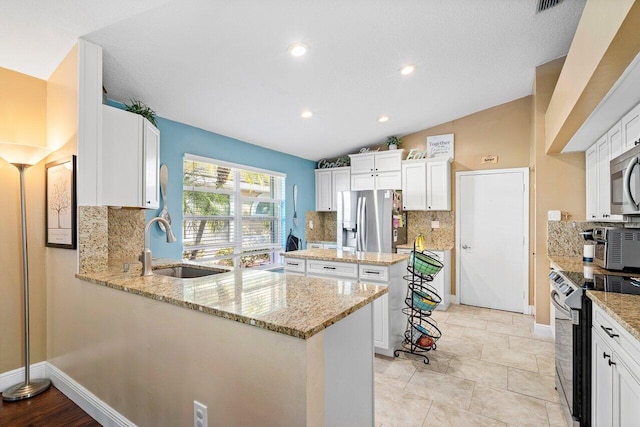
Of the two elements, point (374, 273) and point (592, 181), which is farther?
point (592, 181)

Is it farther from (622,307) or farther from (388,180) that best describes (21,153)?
(388,180)

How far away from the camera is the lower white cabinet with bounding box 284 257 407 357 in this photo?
2775mm

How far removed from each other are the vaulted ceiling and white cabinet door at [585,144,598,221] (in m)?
1.08

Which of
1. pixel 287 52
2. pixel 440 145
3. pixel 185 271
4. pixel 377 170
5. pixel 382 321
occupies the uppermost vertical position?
pixel 287 52

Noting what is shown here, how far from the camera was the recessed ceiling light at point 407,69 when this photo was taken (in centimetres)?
304

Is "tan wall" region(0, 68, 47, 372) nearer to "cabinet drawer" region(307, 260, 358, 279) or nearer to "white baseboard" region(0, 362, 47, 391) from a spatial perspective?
"white baseboard" region(0, 362, 47, 391)

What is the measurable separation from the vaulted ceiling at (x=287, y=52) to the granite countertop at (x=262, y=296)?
1.60 meters

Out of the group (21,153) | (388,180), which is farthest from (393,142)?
(21,153)

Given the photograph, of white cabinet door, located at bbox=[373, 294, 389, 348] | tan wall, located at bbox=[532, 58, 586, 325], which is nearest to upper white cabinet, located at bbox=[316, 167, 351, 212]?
tan wall, located at bbox=[532, 58, 586, 325]

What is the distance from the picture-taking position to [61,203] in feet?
7.56

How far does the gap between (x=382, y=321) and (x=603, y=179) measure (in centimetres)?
220

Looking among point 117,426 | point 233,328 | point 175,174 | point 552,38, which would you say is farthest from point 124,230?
point 552,38

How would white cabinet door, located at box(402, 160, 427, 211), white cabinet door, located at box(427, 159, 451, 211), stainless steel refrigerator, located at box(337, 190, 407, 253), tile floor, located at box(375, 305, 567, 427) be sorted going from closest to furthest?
tile floor, located at box(375, 305, 567, 427), stainless steel refrigerator, located at box(337, 190, 407, 253), white cabinet door, located at box(427, 159, 451, 211), white cabinet door, located at box(402, 160, 427, 211)

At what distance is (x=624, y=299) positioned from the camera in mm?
1471
